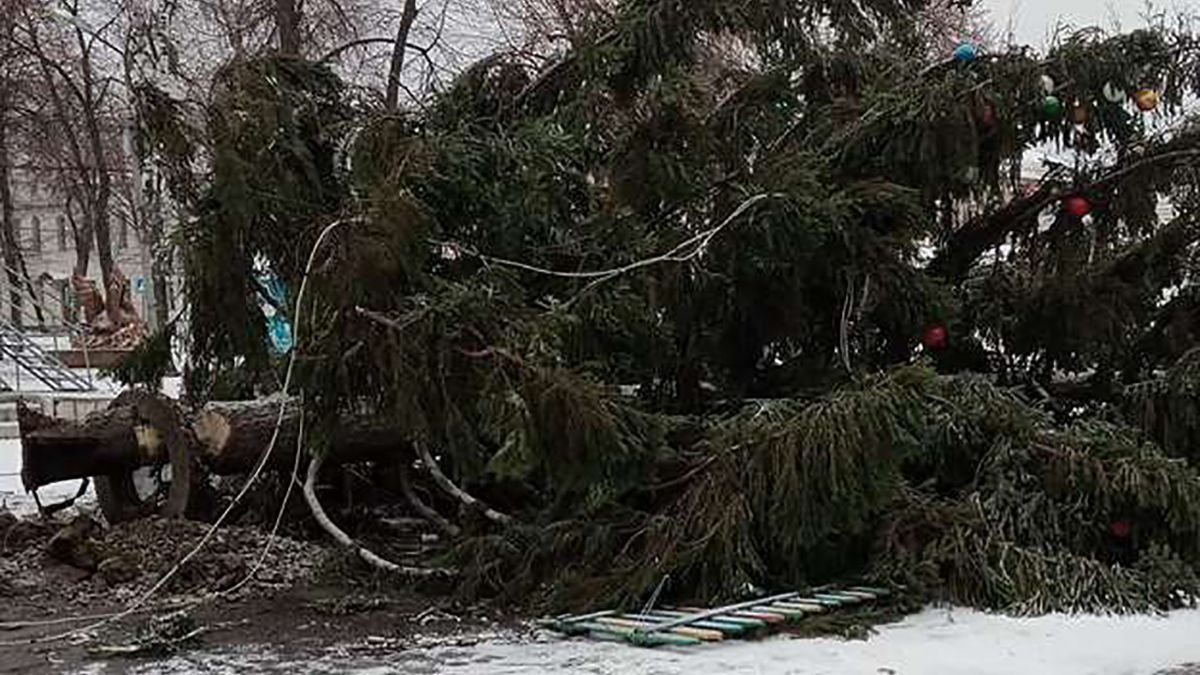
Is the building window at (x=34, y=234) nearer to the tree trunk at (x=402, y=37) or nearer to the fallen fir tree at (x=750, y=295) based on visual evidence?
the tree trunk at (x=402, y=37)

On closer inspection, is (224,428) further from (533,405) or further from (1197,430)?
(1197,430)

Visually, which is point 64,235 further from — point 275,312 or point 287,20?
point 275,312

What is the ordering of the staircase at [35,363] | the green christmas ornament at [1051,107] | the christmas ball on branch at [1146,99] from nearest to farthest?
1. the green christmas ornament at [1051,107]
2. the christmas ball on branch at [1146,99]
3. the staircase at [35,363]

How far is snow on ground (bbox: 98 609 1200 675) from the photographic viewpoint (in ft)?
17.9

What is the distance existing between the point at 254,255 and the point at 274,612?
1.66 m

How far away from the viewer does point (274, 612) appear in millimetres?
6824

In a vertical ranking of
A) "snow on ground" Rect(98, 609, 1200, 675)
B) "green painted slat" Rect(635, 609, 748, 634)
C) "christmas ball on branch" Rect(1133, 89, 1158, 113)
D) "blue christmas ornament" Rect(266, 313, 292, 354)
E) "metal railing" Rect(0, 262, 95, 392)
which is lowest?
"snow on ground" Rect(98, 609, 1200, 675)

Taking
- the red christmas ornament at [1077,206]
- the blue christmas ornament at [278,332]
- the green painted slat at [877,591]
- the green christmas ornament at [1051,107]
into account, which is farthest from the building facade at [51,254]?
the green painted slat at [877,591]

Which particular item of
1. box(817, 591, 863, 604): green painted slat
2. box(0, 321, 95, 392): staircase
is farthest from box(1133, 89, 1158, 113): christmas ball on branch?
box(0, 321, 95, 392): staircase

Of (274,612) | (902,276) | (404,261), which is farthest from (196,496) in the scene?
(902,276)

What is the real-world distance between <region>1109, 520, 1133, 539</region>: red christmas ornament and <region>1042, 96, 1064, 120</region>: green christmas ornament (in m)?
2.21

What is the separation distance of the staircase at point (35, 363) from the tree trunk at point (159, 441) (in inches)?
444

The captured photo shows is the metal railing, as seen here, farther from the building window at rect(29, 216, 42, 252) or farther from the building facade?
the building window at rect(29, 216, 42, 252)

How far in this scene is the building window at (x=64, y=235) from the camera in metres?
52.8
